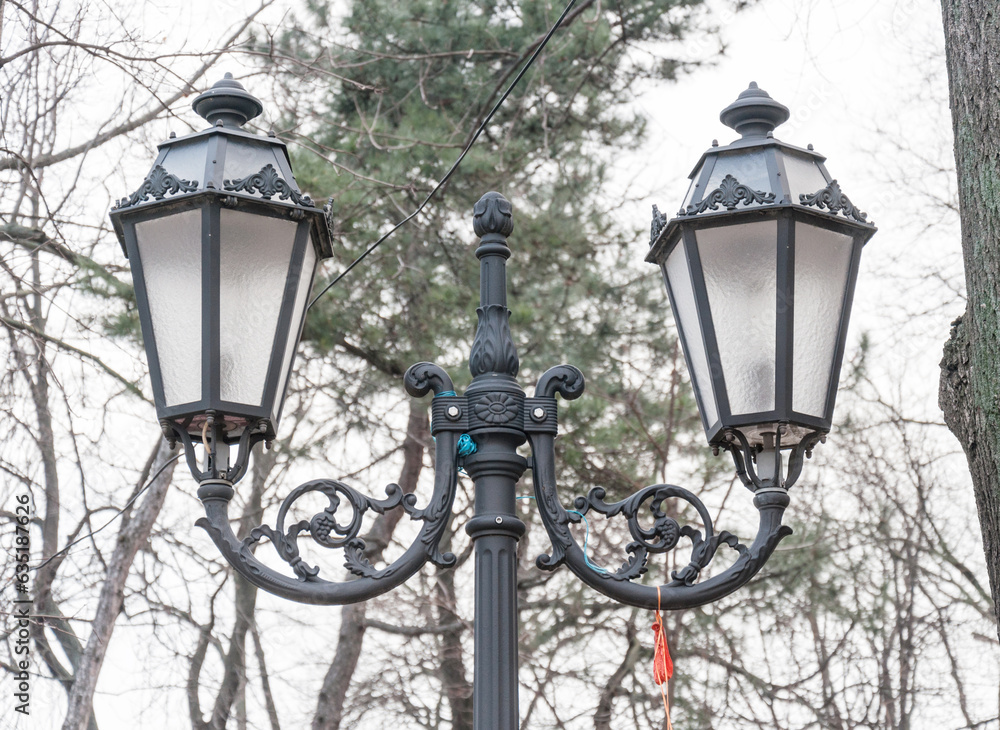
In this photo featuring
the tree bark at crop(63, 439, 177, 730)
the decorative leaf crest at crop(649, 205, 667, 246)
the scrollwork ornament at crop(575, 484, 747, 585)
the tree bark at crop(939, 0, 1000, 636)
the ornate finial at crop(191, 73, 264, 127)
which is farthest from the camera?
the tree bark at crop(63, 439, 177, 730)

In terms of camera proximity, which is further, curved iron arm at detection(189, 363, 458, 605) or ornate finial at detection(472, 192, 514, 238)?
ornate finial at detection(472, 192, 514, 238)

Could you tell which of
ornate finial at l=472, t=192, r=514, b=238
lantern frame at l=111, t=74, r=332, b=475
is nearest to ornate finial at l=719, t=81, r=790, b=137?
ornate finial at l=472, t=192, r=514, b=238

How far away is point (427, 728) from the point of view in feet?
32.6

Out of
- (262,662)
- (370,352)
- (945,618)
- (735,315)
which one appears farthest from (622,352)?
(735,315)

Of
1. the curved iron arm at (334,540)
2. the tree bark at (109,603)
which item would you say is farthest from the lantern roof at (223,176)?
the tree bark at (109,603)

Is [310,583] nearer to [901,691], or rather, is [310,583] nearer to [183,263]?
[183,263]

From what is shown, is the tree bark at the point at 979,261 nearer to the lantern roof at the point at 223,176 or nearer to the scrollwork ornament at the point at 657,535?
the scrollwork ornament at the point at 657,535

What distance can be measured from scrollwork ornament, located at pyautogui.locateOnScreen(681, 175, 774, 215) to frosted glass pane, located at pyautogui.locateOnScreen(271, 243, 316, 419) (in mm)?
809

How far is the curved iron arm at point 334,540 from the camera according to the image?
2463 millimetres

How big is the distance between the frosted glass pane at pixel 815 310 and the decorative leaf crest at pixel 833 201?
0.05 meters

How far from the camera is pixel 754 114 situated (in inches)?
111

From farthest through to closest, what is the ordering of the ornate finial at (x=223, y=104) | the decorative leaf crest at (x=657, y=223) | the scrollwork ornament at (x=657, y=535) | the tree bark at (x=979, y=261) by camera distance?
the ornate finial at (x=223, y=104) → the decorative leaf crest at (x=657, y=223) → the scrollwork ornament at (x=657, y=535) → the tree bark at (x=979, y=261)

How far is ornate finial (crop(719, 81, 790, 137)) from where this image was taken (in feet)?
9.27

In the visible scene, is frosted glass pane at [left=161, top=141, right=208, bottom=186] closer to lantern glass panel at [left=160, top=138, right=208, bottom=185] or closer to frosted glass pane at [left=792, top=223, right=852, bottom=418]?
lantern glass panel at [left=160, top=138, right=208, bottom=185]
